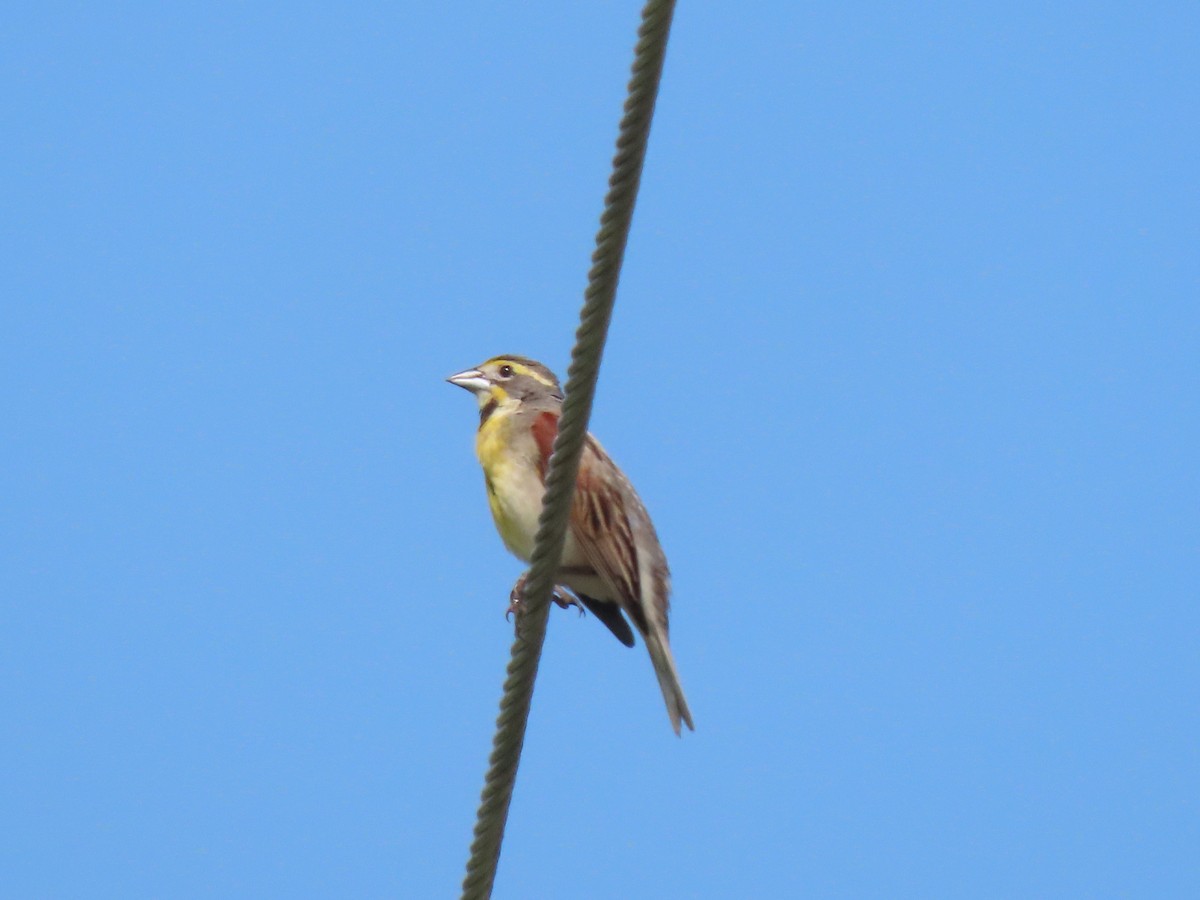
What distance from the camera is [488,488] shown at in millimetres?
7988

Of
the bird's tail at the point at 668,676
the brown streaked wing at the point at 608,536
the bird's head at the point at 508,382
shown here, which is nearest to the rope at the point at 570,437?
the bird's tail at the point at 668,676

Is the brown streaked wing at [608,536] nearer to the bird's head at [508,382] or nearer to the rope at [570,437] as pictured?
the bird's head at [508,382]

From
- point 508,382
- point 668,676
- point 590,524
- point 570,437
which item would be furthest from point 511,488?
point 570,437

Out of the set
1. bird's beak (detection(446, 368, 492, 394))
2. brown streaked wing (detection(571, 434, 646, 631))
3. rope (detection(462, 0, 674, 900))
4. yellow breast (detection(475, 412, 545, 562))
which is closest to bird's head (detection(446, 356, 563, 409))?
bird's beak (detection(446, 368, 492, 394))

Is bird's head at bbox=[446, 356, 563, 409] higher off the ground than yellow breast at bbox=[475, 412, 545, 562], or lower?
higher

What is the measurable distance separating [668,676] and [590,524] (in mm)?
786

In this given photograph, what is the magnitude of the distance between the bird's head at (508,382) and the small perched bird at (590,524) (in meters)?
0.01

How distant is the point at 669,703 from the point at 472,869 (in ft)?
7.40

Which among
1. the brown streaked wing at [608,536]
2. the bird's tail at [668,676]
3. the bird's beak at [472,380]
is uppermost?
the bird's beak at [472,380]

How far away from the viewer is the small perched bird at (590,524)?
7457 millimetres

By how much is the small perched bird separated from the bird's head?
0.04 ft

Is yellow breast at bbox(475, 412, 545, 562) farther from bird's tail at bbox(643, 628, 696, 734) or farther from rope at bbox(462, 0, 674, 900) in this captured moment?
rope at bbox(462, 0, 674, 900)

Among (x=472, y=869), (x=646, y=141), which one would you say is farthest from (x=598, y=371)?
(x=472, y=869)

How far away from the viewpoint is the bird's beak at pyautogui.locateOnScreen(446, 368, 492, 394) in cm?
875
